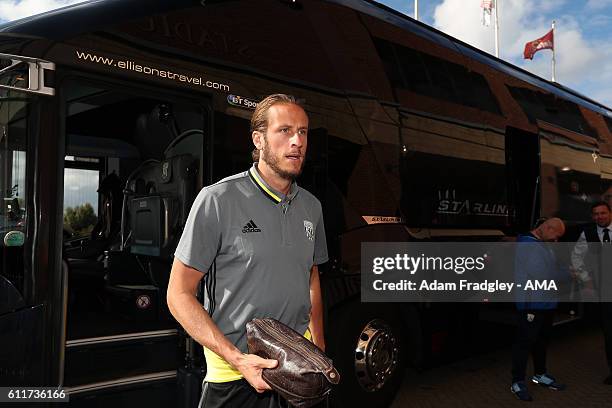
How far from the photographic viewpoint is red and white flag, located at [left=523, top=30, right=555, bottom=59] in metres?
24.1

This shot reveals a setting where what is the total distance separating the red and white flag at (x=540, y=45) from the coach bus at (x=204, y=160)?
1935cm

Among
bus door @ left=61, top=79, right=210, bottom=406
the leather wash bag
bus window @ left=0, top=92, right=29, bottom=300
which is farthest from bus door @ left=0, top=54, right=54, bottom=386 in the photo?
the leather wash bag

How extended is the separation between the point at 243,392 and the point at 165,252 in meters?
2.66

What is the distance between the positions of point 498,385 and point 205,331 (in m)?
4.89

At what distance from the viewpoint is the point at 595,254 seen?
659 cm

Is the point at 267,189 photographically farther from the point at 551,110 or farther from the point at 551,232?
the point at 551,110

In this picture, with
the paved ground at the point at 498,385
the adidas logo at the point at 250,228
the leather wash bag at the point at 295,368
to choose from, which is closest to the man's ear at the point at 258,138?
the adidas logo at the point at 250,228

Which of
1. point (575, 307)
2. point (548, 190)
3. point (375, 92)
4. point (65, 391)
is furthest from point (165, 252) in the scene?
point (575, 307)

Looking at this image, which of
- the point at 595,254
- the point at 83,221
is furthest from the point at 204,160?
the point at 595,254

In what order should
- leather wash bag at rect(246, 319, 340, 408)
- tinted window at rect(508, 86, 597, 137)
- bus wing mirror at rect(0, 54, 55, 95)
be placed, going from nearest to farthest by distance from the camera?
1. leather wash bag at rect(246, 319, 340, 408)
2. bus wing mirror at rect(0, 54, 55, 95)
3. tinted window at rect(508, 86, 597, 137)

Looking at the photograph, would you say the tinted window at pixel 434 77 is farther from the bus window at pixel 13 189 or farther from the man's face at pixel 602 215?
the bus window at pixel 13 189

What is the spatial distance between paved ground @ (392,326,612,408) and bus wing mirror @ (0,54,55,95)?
381cm

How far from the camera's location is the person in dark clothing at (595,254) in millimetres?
6215

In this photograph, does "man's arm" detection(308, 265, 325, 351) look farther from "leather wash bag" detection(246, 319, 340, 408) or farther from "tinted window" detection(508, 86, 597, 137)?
"tinted window" detection(508, 86, 597, 137)
